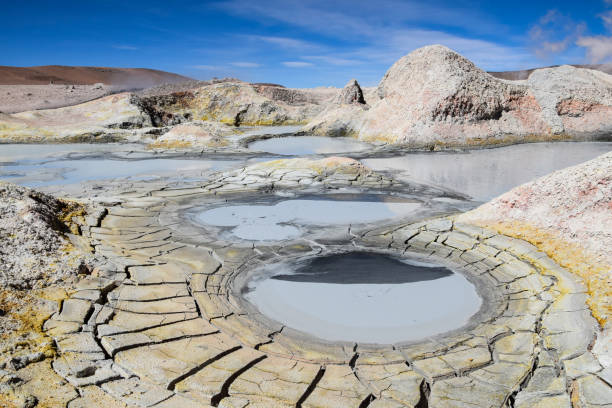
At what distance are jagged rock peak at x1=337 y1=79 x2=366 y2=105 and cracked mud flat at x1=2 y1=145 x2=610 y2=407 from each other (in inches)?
524

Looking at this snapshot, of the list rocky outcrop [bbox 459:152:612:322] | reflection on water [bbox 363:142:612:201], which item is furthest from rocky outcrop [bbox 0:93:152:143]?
rocky outcrop [bbox 459:152:612:322]

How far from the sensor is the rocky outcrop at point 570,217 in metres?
3.54

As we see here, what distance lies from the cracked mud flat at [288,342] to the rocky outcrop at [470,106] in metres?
8.35

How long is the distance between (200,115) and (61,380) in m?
20.2

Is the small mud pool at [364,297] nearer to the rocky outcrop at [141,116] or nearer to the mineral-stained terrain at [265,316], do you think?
the mineral-stained terrain at [265,316]

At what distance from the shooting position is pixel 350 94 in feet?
55.7

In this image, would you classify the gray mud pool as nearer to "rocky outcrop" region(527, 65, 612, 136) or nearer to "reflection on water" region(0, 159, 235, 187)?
"reflection on water" region(0, 159, 235, 187)

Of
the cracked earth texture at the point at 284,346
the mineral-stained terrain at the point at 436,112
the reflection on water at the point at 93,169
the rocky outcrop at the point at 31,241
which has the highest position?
the mineral-stained terrain at the point at 436,112

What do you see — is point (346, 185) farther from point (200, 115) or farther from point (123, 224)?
point (200, 115)

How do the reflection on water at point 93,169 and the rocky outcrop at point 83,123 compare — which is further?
the rocky outcrop at point 83,123

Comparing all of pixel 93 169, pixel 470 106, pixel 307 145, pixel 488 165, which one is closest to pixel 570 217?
pixel 488 165

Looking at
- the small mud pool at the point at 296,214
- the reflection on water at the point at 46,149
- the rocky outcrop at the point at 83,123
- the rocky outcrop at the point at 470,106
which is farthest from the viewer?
the rocky outcrop at the point at 83,123

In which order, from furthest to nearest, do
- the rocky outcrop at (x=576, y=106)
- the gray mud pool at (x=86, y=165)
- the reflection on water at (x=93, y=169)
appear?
1. the rocky outcrop at (x=576, y=106)
2. the gray mud pool at (x=86, y=165)
3. the reflection on water at (x=93, y=169)

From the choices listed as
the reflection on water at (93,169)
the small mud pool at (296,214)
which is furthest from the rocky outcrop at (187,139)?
the small mud pool at (296,214)
